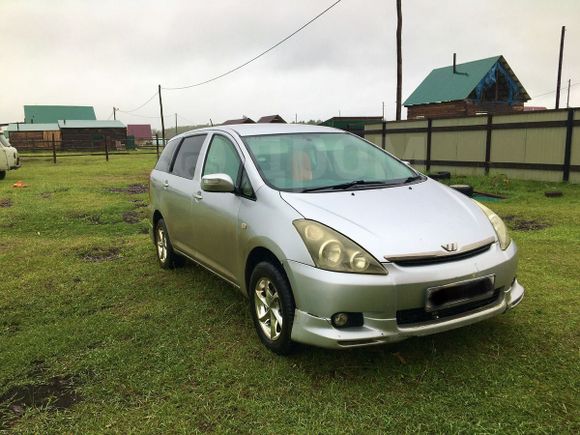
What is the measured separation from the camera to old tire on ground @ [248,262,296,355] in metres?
3.04

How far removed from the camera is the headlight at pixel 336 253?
2768 mm

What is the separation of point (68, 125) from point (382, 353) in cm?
5238

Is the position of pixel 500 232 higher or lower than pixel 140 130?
lower

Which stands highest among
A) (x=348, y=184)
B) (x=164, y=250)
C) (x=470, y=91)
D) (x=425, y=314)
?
(x=470, y=91)

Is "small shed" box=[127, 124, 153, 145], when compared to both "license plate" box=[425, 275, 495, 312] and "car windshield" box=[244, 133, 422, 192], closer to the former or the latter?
"car windshield" box=[244, 133, 422, 192]

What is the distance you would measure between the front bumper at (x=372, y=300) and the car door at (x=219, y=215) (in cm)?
99

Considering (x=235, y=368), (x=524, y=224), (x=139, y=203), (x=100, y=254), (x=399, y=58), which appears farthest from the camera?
(x=399, y=58)

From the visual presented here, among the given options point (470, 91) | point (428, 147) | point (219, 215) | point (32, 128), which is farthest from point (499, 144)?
point (32, 128)

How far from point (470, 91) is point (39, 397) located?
30600 mm

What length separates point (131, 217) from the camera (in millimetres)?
8969

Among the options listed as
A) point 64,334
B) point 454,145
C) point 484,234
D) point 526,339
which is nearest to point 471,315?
point 484,234

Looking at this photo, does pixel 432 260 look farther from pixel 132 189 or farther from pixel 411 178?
pixel 132 189

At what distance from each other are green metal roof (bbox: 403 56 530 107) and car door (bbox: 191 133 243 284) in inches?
1103

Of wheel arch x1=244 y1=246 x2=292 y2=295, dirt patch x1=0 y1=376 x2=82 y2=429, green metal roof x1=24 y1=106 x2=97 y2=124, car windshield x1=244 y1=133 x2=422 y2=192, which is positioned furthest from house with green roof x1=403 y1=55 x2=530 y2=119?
green metal roof x1=24 y1=106 x2=97 y2=124
